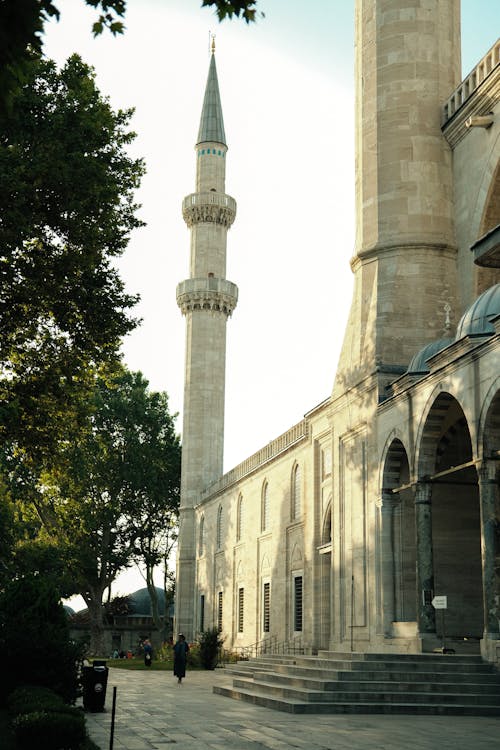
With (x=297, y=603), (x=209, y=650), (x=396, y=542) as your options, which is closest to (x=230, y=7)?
(x=396, y=542)

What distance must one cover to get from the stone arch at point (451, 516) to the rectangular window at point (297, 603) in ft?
37.4

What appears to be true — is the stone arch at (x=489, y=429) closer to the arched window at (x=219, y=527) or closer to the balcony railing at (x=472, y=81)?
the balcony railing at (x=472, y=81)

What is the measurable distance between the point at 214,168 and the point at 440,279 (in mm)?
30853

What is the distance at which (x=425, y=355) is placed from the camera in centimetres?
2077

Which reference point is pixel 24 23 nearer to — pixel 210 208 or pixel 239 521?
pixel 239 521

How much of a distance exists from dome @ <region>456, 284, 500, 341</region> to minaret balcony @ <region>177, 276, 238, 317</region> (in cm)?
3239

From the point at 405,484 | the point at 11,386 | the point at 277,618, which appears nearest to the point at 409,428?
the point at 405,484

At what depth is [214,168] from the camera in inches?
2050

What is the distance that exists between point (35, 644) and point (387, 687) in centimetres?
637

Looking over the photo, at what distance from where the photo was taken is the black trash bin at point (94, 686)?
1492 centimetres

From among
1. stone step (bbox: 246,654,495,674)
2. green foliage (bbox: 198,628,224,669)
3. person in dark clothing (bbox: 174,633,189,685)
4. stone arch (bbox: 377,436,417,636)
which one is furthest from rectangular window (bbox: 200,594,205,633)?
stone step (bbox: 246,654,495,674)

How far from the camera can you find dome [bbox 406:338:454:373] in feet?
67.3

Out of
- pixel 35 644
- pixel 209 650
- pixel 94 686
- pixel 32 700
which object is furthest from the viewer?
pixel 209 650

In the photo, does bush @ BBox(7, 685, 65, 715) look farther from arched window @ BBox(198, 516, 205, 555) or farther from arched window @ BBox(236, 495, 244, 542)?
arched window @ BBox(198, 516, 205, 555)
